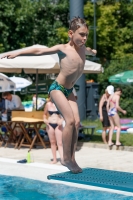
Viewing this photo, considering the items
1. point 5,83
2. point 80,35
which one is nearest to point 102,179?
point 80,35

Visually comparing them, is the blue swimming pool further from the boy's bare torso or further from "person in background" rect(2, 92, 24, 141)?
"person in background" rect(2, 92, 24, 141)

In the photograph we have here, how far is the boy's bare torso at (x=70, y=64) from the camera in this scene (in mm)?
7125

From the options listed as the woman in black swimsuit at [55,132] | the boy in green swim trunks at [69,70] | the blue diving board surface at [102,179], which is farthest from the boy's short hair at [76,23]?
the woman in black swimsuit at [55,132]

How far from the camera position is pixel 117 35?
118 ft

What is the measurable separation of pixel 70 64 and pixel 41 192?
2.97 meters

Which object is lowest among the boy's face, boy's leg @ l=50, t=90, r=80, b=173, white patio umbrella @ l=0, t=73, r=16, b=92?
white patio umbrella @ l=0, t=73, r=16, b=92

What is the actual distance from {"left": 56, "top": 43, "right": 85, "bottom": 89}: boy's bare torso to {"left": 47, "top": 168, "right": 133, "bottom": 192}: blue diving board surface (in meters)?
1.28

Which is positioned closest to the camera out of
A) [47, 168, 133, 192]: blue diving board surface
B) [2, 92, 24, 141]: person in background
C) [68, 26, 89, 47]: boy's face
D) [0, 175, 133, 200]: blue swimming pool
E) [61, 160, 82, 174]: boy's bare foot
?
[47, 168, 133, 192]: blue diving board surface

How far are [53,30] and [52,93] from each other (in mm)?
27782

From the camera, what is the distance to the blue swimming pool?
833cm

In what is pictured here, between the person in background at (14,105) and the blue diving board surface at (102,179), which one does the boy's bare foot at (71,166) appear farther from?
the person in background at (14,105)

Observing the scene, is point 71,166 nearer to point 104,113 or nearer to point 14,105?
point 104,113

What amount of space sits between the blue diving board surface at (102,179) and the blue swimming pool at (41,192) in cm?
50

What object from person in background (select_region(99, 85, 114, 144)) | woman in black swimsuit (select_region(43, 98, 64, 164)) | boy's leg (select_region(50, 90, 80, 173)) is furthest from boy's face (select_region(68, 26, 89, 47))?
person in background (select_region(99, 85, 114, 144))
